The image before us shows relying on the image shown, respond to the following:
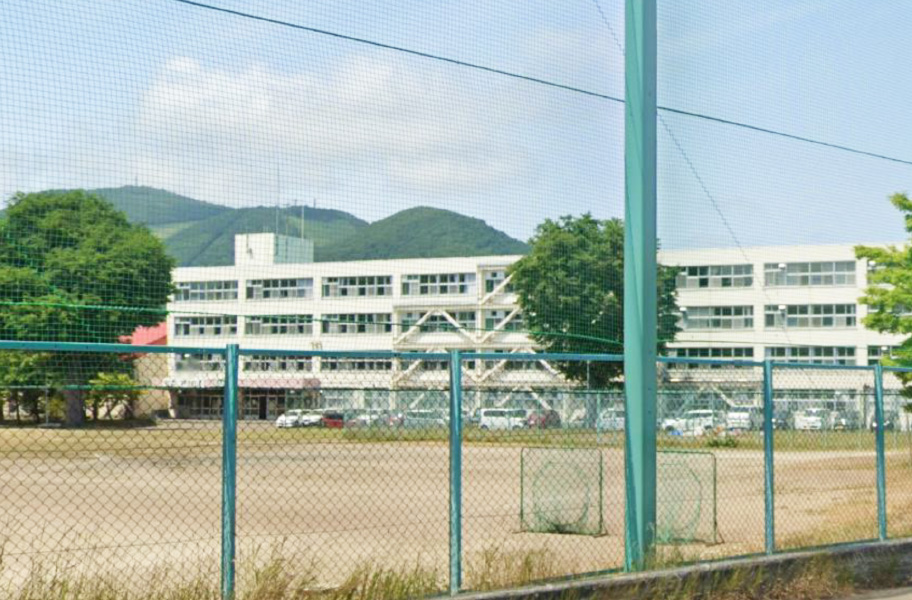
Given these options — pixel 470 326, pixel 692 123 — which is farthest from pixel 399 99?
pixel 692 123

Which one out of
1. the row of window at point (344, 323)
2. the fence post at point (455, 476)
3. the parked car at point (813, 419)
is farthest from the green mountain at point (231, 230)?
the parked car at point (813, 419)

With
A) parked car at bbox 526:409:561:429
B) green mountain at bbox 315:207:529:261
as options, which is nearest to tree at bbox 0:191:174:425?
green mountain at bbox 315:207:529:261

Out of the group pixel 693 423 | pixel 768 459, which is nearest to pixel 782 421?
pixel 693 423

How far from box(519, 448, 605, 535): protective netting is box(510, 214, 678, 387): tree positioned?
2.99 metres

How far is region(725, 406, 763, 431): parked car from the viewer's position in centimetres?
1285

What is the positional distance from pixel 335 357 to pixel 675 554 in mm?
3099

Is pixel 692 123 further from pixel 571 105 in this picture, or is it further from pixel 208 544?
pixel 208 544

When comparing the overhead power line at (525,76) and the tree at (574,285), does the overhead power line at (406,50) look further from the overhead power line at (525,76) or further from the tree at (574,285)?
the tree at (574,285)

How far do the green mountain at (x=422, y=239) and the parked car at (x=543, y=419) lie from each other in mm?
2279

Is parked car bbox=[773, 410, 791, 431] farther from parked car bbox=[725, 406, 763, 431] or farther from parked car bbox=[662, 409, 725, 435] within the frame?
parked car bbox=[662, 409, 725, 435]

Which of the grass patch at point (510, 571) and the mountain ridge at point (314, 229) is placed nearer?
the mountain ridge at point (314, 229)

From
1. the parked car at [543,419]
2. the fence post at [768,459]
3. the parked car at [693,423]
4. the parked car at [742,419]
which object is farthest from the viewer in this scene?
the parked car at [693,423]

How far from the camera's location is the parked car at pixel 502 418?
385 inches

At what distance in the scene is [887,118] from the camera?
Result: 486 inches
